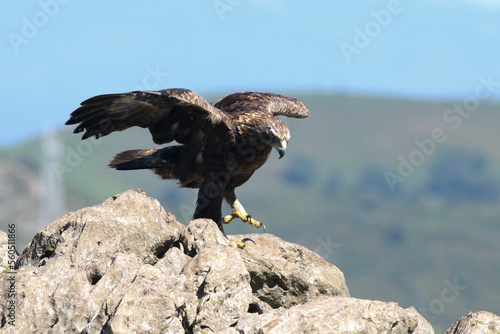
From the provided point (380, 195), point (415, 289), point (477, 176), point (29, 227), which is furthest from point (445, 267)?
point (29, 227)

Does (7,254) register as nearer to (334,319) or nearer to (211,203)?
(211,203)

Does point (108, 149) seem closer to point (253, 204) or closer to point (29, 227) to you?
point (253, 204)

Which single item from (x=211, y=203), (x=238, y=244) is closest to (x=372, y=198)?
(x=211, y=203)

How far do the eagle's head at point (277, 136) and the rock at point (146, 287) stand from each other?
108 inches

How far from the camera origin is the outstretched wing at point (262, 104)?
13250 millimetres

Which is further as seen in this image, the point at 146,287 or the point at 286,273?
the point at 286,273

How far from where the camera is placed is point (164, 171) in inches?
504

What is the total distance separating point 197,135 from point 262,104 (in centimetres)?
191

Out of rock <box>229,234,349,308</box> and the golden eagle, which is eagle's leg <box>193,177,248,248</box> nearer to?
the golden eagle

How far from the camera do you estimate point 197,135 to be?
1216 centimetres

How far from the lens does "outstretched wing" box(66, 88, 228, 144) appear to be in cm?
1111

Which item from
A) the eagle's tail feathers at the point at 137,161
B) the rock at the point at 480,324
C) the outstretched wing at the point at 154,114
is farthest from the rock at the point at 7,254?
the rock at the point at 480,324

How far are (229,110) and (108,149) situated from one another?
169 meters

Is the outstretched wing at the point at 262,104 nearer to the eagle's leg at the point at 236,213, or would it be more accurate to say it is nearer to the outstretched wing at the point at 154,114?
the outstretched wing at the point at 154,114
